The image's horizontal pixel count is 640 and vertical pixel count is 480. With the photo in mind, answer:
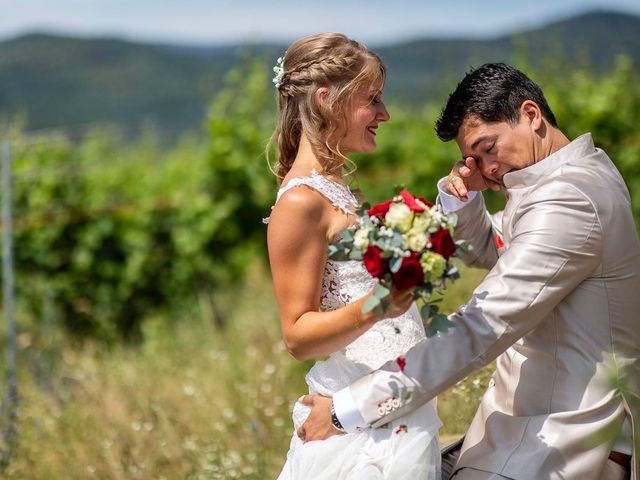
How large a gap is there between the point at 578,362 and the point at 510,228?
0.45 m

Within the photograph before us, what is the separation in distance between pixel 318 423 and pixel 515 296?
712mm

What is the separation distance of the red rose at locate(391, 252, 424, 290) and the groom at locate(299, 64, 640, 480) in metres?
0.31

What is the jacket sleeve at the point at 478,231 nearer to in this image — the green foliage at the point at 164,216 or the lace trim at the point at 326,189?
the lace trim at the point at 326,189

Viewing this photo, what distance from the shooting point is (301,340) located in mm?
2838

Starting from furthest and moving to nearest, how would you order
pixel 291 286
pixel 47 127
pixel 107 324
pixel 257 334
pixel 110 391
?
pixel 47 127, pixel 107 324, pixel 257 334, pixel 110 391, pixel 291 286

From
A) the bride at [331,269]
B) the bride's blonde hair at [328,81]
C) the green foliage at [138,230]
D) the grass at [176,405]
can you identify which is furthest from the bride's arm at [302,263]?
the green foliage at [138,230]

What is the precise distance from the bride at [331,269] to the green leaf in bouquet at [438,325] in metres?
0.18

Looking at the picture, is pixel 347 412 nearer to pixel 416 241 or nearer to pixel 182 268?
pixel 416 241

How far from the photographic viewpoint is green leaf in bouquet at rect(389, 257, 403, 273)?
2445 mm

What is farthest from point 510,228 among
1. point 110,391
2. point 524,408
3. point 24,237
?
point 24,237

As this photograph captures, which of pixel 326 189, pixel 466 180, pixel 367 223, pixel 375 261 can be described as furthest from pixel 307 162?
pixel 375 261

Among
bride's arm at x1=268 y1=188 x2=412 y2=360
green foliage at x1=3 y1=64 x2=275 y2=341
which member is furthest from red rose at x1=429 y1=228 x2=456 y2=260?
green foliage at x1=3 y1=64 x2=275 y2=341

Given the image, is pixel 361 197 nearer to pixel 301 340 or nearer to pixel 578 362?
pixel 301 340

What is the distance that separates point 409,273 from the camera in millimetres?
2459
